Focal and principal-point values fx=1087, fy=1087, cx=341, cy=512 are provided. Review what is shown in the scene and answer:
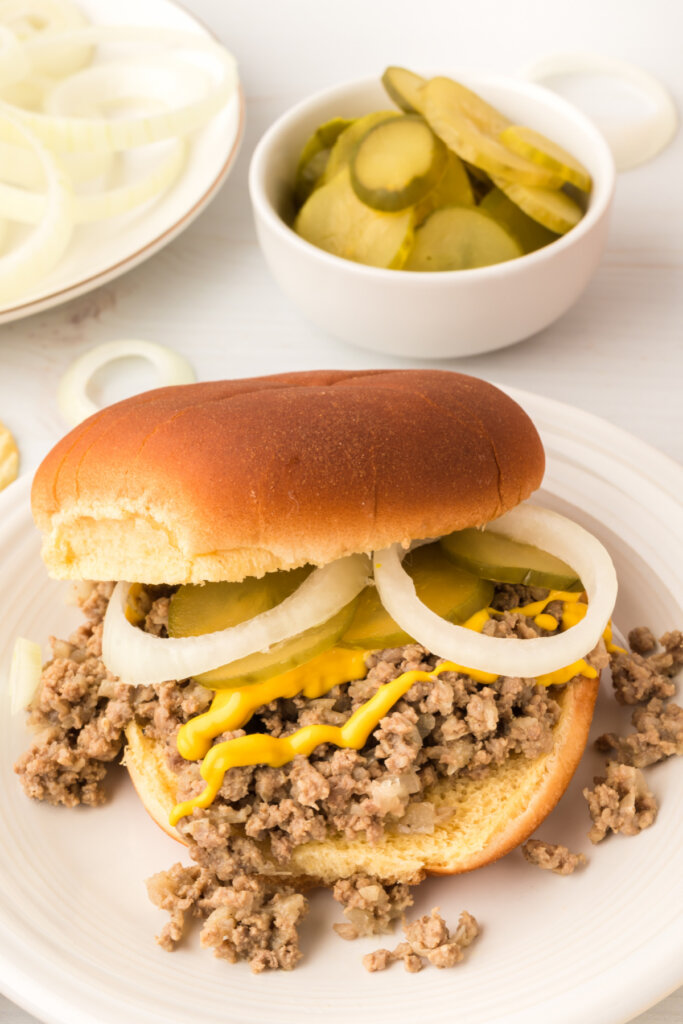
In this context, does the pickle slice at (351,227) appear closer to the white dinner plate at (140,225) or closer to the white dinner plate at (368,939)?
the white dinner plate at (140,225)

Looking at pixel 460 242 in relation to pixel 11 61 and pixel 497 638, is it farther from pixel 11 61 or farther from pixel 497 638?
pixel 11 61

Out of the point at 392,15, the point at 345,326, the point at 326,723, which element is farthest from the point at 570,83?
the point at 326,723

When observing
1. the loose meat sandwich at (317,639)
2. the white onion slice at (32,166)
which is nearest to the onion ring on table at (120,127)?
the white onion slice at (32,166)

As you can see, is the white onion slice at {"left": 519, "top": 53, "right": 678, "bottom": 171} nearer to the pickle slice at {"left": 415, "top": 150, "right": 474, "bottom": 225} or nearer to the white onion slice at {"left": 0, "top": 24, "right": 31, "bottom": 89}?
the pickle slice at {"left": 415, "top": 150, "right": 474, "bottom": 225}

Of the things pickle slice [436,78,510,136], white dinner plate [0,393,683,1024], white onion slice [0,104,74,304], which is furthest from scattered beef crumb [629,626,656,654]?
white onion slice [0,104,74,304]

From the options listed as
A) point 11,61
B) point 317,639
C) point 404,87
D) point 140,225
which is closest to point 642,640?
point 317,639
